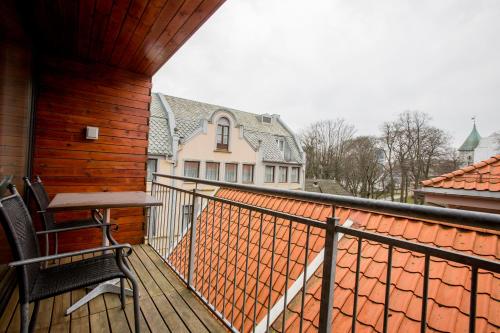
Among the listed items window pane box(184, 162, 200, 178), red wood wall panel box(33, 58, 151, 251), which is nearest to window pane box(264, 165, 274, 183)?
window pane box(184, 162, 200, 178)

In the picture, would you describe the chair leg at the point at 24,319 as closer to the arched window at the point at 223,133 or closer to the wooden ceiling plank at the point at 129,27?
the wooden ceiling plank at the point at 129,27

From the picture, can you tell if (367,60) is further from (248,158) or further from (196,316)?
(196,316)

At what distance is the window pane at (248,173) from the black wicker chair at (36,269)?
49.1 ft

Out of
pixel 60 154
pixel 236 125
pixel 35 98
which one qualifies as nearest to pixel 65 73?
pixel 35 98

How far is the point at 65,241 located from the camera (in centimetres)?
311

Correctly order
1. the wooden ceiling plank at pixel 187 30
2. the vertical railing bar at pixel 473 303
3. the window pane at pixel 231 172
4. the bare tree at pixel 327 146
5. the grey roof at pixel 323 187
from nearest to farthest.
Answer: the vertical railing bar at pixel 473 303 < the wooden ceiling plank at pixel 187 30 < the window pane at pixel 231 172 < the grey roof at pixel 323 187 < the bare tree at pixel 327 146

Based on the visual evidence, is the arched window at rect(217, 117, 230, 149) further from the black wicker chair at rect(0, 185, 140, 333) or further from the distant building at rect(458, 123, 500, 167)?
the distant building at rect(458, 123, 500, 167)

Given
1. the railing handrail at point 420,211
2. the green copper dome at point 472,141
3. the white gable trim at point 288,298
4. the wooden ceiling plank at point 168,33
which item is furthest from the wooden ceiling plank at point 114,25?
the green copper dome at point 472,141

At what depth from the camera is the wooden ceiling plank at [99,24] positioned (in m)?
2.06

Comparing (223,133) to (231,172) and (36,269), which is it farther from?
(36,269)

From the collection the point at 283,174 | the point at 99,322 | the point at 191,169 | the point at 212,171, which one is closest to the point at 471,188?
the point at 99,322

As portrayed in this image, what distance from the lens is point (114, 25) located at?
2348 millimetres

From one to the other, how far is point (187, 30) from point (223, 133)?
43.4 feet

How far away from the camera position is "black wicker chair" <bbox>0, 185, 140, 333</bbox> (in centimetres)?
105
